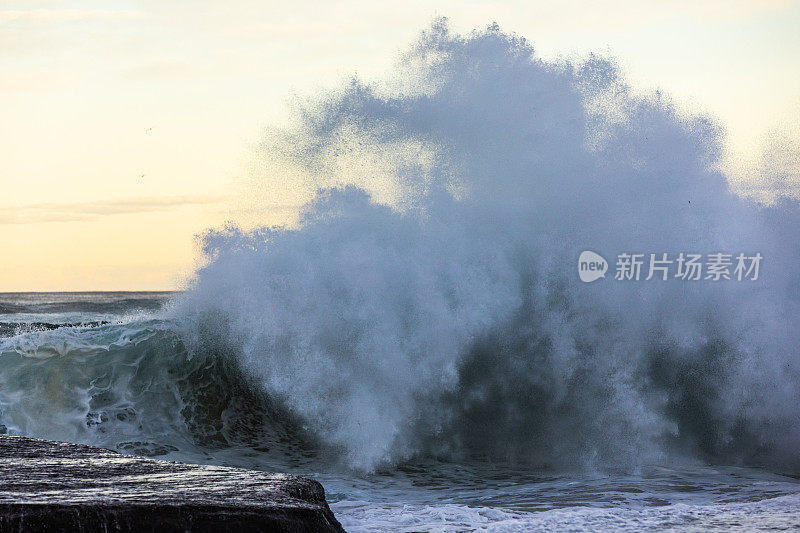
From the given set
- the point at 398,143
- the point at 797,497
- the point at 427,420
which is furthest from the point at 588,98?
the point at 797,497

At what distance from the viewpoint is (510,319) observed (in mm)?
8070

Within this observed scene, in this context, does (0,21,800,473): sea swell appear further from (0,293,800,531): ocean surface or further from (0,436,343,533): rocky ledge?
(0,436,343,533): rocky ledge

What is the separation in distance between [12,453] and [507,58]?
24.9 feet

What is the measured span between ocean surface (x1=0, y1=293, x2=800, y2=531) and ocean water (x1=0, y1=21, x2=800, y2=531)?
0.10 ft

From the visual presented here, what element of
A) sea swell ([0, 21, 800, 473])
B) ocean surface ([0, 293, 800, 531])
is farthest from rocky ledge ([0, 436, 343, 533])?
sea swell ([0, 21, 800, 473])

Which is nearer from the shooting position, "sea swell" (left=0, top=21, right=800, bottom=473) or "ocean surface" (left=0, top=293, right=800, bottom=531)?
"ocean surface" (left=0, top=293, right=800, bottom=531)

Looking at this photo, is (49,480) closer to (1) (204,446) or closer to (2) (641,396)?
(1) (204,446)

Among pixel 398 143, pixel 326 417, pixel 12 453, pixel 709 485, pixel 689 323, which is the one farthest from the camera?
pixel 398 143

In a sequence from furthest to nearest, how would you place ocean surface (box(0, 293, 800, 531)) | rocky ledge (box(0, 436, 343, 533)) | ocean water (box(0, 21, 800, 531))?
1. ocean water (box(0, 21, 800, 531))
2. ocean surface (box(0, 293, 800, 531))
3. rocky ledge (box(0, 436, 343, 533))

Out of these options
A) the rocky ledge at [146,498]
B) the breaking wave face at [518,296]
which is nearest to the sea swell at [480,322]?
the breaking wave face at [518,296]

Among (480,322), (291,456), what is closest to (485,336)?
(480,322)

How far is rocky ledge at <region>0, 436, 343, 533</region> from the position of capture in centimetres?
322

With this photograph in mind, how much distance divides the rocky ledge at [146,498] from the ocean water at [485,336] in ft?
5.33

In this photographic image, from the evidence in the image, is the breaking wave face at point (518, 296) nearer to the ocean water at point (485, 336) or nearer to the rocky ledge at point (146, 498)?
the ocean water at point (485, 336)
